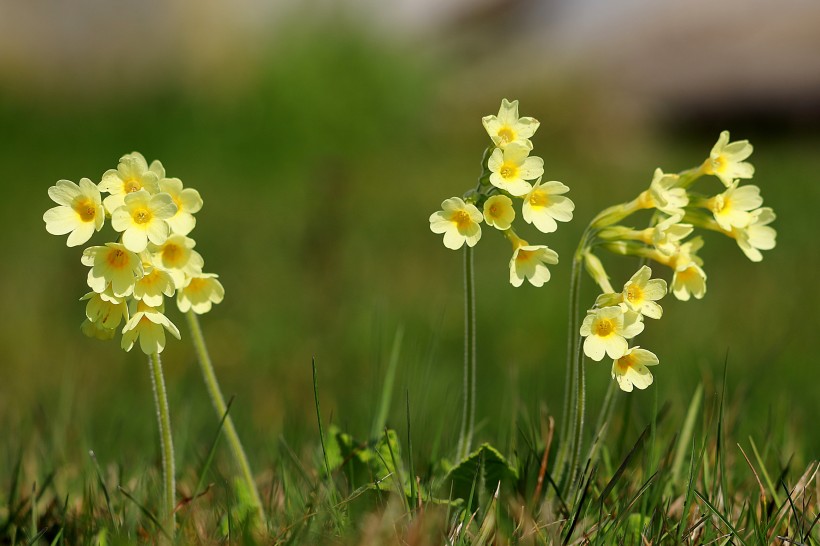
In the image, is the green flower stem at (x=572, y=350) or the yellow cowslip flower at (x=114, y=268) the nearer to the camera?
the yellow cowslip flower at (x=114, y=268)

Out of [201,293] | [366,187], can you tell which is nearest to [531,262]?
[201,293]

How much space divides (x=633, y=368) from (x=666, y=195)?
281 millimetres

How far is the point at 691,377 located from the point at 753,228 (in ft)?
4.46

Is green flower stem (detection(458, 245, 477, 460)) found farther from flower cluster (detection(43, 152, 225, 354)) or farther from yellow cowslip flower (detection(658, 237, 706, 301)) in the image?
flower cluster (detection(43, 152, 225, 354))

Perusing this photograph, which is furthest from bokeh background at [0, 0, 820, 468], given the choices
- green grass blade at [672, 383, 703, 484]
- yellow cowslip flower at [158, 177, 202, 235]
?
yellow cowslip flower at [158, 177, 202, 235]

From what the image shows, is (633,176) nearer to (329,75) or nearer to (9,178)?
(329,75)

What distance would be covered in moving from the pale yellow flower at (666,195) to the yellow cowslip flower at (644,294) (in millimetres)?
119

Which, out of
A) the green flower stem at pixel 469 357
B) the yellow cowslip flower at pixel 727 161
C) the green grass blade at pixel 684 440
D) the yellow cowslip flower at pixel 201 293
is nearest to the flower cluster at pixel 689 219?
the yellow cowslip flower at pixel 727 161

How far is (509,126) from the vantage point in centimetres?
156

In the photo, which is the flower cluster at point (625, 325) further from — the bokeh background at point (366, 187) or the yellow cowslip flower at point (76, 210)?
the yellow cowslip flower at point (76, 210)

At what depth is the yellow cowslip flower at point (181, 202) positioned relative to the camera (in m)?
1.50

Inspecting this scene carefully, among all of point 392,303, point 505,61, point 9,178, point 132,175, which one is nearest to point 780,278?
point 392,303

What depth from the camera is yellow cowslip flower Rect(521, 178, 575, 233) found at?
154 cm

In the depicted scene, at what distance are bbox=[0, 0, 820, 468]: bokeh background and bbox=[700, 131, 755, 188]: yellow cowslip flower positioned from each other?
0.37 meters
